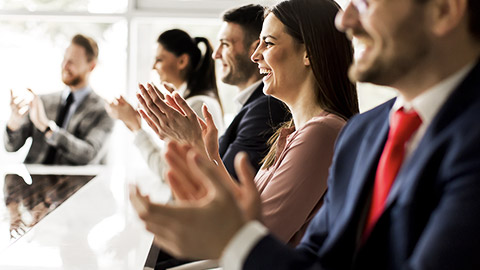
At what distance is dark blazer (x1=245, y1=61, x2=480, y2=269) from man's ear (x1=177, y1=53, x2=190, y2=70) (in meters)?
2.53

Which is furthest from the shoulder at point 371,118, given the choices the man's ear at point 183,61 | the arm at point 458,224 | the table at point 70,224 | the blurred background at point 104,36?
the blurred background at point 104,36

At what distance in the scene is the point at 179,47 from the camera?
3533 mm

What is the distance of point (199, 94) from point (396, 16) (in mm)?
2425

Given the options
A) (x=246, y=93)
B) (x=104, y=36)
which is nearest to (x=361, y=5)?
(x=246, y=93)

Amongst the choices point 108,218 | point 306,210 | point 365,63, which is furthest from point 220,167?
point 365,63

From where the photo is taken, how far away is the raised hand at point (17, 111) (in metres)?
3.55

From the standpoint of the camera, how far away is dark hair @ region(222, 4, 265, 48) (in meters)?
2.69

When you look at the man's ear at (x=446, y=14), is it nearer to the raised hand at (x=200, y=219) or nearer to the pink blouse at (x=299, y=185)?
the raised hand at (x=200, y=219)

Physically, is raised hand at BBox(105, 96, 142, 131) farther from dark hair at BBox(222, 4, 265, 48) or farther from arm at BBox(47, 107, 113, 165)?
arm at BBox(47, 107, 113, 165)

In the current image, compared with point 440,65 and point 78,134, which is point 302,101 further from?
point 78,134

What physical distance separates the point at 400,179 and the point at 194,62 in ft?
8.83

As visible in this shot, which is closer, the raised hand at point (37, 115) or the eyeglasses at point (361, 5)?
the eyeglasses at point (361, 5)

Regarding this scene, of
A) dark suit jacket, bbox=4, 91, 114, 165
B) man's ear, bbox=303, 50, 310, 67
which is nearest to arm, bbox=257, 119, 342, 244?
man's ear, bbox=303, 50, 310, 67

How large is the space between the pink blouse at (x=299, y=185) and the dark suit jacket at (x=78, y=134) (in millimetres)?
2729
